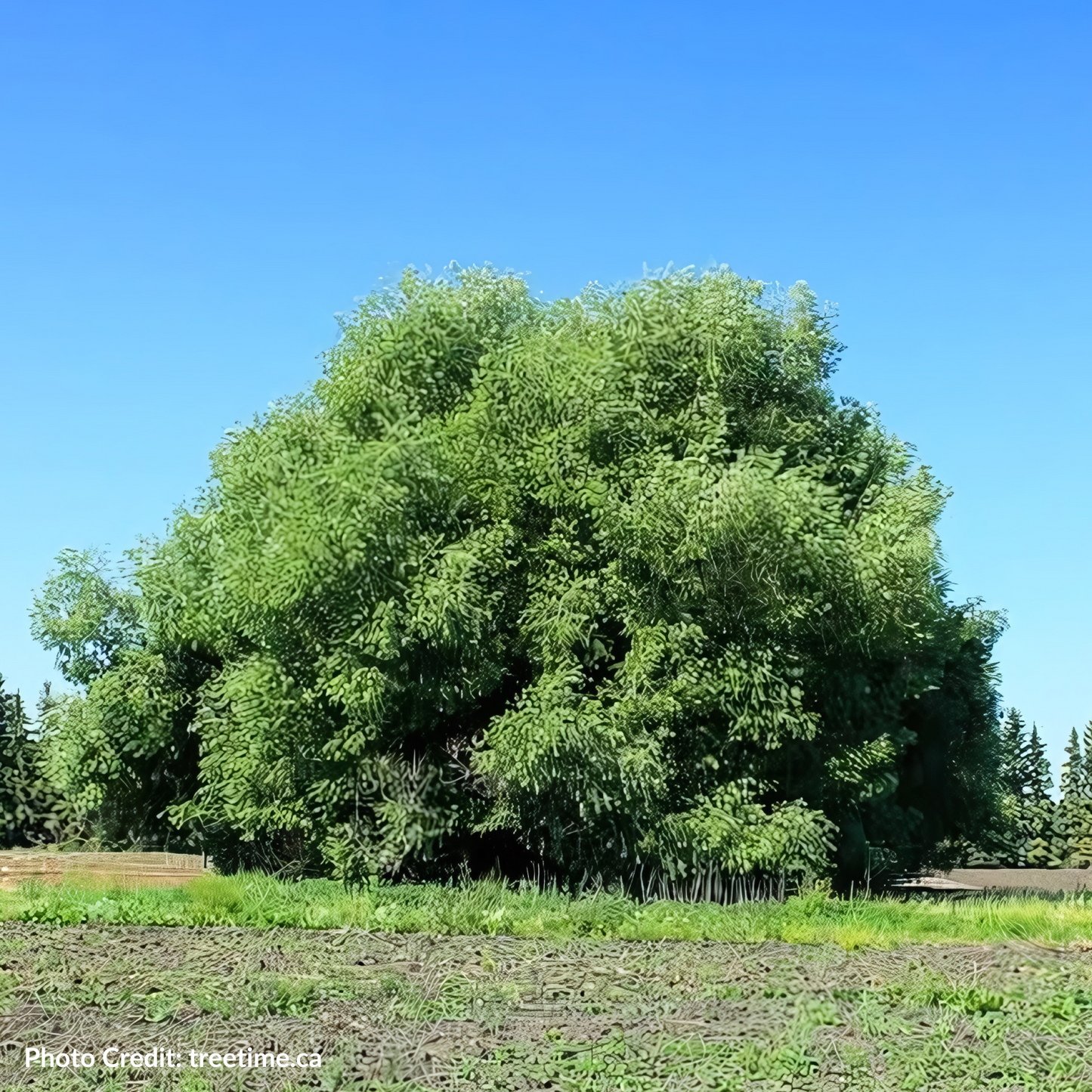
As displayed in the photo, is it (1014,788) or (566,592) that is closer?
(566,592)

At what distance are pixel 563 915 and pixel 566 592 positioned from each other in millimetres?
8315

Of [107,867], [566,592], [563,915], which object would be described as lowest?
[107,867]

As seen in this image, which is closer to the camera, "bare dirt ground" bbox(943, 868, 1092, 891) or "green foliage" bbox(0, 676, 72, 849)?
"bare dirt ground" bbox(943, 868, 1092, 891)

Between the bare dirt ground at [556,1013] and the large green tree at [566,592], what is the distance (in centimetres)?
804

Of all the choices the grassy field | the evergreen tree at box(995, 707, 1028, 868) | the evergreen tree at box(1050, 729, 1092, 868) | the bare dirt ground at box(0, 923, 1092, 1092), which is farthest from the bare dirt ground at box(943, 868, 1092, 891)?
the bare dirt ground at box(0, 923, 1092, 1092)

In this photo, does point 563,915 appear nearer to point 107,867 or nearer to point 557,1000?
point 557,1000

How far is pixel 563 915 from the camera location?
1488 centimetres

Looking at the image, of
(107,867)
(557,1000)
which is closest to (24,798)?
(107,867)

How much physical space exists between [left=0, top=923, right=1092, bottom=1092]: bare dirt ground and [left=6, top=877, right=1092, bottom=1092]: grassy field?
2 centimetres

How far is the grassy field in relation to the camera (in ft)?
32.5

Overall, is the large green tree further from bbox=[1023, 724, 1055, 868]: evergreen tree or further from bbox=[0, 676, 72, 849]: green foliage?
bbox=[1023, 724, 1055, 868]: evergreen tree

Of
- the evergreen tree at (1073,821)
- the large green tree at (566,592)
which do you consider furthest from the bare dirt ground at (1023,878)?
the large green tree at (566,592)

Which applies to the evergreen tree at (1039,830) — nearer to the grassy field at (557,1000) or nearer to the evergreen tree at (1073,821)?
the evergreen tree at (1073,821)

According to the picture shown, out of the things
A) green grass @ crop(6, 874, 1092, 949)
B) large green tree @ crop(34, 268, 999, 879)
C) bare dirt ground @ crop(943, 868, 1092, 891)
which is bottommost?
bare dirt ground @ crop(943, 868, 1092, 891)
